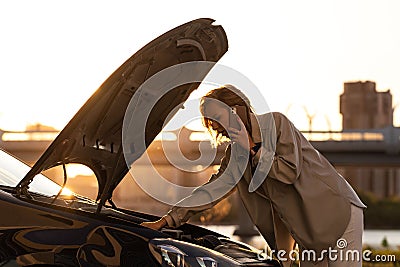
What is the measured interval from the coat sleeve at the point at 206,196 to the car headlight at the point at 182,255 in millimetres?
540

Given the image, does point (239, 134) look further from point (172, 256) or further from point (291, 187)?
point (172, 256)

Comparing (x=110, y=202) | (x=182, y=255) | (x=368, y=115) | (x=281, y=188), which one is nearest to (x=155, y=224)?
(x=182, y=255)

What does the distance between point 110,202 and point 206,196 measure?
516 millimetres

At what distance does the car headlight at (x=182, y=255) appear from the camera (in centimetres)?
493

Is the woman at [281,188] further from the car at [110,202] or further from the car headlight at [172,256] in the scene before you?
the car headlight at [172,256]

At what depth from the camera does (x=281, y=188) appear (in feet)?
18.8

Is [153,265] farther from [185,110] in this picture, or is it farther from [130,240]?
[185,110]

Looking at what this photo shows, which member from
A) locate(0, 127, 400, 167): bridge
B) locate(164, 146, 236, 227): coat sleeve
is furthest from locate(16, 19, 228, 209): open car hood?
locate(0, 127, 400, 167): bridge

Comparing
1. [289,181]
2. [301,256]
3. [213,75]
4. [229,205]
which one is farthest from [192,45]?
[229,205]

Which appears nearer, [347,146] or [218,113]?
[218,113]

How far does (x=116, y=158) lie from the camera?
561 cm

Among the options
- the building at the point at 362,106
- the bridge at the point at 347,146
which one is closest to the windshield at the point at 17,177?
the bridge at the point at 347,146

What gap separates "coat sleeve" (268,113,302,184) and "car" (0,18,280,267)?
0.44 m

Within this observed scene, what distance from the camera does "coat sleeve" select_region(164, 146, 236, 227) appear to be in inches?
224
